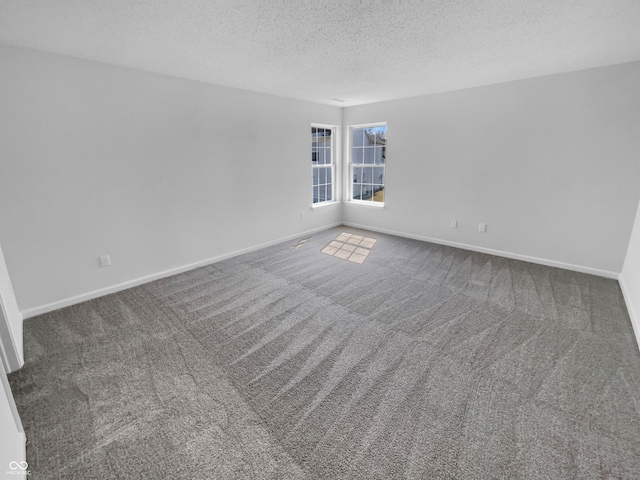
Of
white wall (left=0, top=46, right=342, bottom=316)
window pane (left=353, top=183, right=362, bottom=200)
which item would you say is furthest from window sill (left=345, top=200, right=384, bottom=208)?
white wall (left=0, top=46, right=342, bottom=316)

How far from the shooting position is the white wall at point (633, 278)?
255cm

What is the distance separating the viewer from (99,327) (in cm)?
262

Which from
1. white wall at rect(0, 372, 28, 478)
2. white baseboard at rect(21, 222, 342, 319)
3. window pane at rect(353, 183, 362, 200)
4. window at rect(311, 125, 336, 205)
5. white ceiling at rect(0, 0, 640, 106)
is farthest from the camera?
window pane at rect(353, 183, 362, 200)

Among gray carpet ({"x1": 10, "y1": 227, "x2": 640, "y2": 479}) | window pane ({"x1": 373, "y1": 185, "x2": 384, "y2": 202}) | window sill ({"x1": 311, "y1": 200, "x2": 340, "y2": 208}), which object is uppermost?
window pane ({"x1": 373, "y1": 185, "x2": 384, "y2": 202})

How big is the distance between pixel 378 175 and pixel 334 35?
358 cm

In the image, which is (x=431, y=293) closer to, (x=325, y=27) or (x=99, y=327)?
(x=325, y=27)

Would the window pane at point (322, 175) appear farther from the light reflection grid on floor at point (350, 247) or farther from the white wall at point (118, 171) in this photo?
the white wall at point (118, 171)

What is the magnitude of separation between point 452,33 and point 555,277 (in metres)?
3.06

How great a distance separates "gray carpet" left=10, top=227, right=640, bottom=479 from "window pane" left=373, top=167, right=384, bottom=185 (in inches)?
113

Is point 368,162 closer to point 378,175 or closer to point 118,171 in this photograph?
point 378,175

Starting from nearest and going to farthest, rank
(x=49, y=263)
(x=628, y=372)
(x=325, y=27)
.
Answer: (x=628, y=372) → (x=325, y=27) → (x=49, y=263)

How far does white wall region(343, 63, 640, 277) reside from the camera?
325 cm

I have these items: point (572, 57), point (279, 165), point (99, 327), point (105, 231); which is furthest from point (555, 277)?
point (105, 231)

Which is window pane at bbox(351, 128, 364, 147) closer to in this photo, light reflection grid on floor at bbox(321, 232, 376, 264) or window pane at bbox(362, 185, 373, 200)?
window pane at bbox(362, 185, 373, 200)
